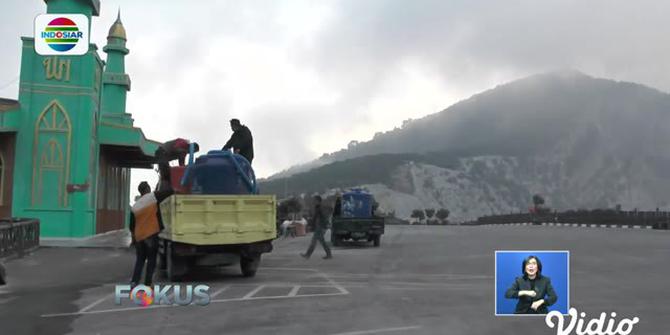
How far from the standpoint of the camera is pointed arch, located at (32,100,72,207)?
2270 centimetres

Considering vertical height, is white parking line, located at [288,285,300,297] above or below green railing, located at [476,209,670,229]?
below

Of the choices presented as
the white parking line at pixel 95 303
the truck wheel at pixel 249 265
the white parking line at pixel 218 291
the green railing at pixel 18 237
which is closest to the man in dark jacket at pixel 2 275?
the white parking line at pixel 95 303

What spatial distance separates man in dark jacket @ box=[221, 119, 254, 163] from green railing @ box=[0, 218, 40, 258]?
23.0 feet

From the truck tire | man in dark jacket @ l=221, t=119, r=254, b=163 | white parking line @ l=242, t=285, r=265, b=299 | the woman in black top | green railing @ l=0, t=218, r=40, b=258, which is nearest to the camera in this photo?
the woman in black top

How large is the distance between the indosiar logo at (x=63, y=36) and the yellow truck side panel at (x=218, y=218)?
43.7 feet

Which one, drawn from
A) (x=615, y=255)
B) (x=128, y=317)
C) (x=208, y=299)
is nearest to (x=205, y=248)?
(x=208, y=299)

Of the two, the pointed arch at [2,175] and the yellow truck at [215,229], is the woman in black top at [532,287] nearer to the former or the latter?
the yellow truck at [215,229]

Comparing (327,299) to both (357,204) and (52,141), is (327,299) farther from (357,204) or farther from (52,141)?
(357,204)

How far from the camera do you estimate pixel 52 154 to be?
2291 cm

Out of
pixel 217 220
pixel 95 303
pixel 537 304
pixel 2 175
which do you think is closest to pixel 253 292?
→ pixel 217 220

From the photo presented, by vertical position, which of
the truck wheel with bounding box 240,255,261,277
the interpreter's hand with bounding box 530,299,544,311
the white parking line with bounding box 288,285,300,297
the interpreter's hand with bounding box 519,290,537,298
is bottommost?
the white parking line with bounding box 288,285,300,297

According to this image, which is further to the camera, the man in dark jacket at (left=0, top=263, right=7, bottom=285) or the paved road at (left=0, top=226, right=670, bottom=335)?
the man in dark jacket at (left=0, top=263, right=7, bottom=285)

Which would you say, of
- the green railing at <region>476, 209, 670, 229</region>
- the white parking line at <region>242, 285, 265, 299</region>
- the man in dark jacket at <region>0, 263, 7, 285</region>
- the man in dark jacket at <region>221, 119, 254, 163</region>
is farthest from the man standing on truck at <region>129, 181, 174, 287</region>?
the green railing at <region>476, 209, 670, 229</region>

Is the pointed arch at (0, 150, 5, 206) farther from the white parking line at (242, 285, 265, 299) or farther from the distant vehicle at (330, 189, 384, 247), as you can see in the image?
the white parking line at (242, 285, 265, 299)
